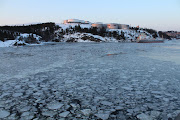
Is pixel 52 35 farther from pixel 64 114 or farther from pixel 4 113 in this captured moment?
pixel 64 114

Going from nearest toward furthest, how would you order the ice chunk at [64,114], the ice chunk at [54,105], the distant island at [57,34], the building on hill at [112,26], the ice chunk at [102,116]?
the ice chunk at [102,116], the ice chunk at [64,114], the ice chunk at [54,105], the distant island at [57,34], the building on hill at [112,26]

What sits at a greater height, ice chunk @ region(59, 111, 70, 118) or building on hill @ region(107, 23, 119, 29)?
building on hill @ region(107, 23, 119, 29)

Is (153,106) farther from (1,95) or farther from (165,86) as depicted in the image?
(1,95)

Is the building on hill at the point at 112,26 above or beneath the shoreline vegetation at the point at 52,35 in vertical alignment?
above

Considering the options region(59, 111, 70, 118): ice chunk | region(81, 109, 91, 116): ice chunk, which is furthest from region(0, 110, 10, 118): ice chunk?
region(81, 109, 91, 116): ice chunk

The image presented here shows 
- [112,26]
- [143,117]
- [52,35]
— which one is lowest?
[143,117]

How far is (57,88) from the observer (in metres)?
5.04

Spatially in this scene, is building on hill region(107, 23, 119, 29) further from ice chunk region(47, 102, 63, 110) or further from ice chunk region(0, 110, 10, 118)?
ice chunk region(0, 110, 10, 118)

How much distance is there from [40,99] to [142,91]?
330 centimetres

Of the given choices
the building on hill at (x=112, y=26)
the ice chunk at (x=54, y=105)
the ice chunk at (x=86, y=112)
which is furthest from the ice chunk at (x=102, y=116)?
the building on hill at (x=112, y=26)

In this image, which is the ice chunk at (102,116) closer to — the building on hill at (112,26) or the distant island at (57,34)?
the distant island at (57,34)

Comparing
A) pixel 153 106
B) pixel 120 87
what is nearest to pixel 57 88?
pixel 120 87

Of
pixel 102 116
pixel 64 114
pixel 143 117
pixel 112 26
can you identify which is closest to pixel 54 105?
pixel 64 114

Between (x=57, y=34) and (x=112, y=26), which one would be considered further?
(x=112, y=26)
